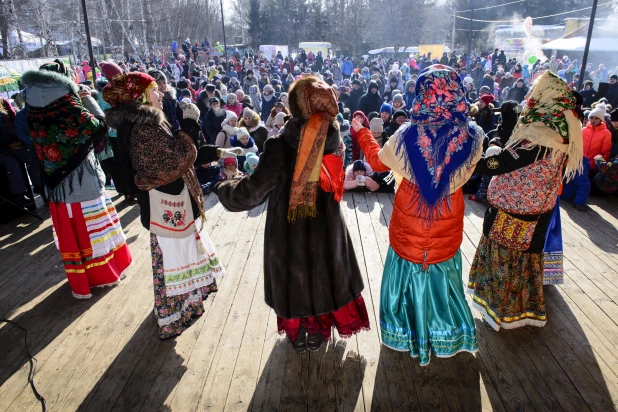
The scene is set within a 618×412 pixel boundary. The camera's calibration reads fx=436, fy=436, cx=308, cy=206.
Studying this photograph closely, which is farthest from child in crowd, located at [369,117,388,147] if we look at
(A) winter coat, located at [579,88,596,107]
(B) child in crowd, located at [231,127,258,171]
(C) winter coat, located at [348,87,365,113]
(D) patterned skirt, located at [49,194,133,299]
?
(A) winter coat, located at [579,88,596,107]

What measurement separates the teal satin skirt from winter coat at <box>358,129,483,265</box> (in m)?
0.08

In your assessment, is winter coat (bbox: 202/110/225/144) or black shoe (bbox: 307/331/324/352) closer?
black shoe (bbox: 307/331/324/352)

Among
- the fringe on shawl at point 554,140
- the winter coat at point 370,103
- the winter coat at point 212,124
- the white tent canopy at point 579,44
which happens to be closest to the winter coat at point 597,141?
the fringe on shawl at point 554,140

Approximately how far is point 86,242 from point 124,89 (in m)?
1.59

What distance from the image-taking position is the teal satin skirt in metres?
2.55

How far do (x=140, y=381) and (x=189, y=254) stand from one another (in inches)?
32.8

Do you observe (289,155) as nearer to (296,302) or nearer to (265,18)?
(296,302)

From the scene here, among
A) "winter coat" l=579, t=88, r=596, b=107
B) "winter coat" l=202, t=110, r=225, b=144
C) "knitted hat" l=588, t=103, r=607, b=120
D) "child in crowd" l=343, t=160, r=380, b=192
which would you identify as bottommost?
"child in crowd" l=343, t=160, r=380, b=192

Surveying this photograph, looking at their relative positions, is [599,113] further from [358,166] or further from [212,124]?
[212,124]

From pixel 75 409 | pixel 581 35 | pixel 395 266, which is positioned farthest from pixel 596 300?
pixel 581 35

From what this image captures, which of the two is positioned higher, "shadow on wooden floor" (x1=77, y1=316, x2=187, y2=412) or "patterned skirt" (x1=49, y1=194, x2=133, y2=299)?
"patterned skirt" (x1=49, y1=194, x2=133, y2=299)

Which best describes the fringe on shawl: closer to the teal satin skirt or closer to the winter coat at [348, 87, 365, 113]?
the teal satin skirt

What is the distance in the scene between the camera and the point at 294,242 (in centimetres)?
252

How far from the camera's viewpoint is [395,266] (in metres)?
2.62
